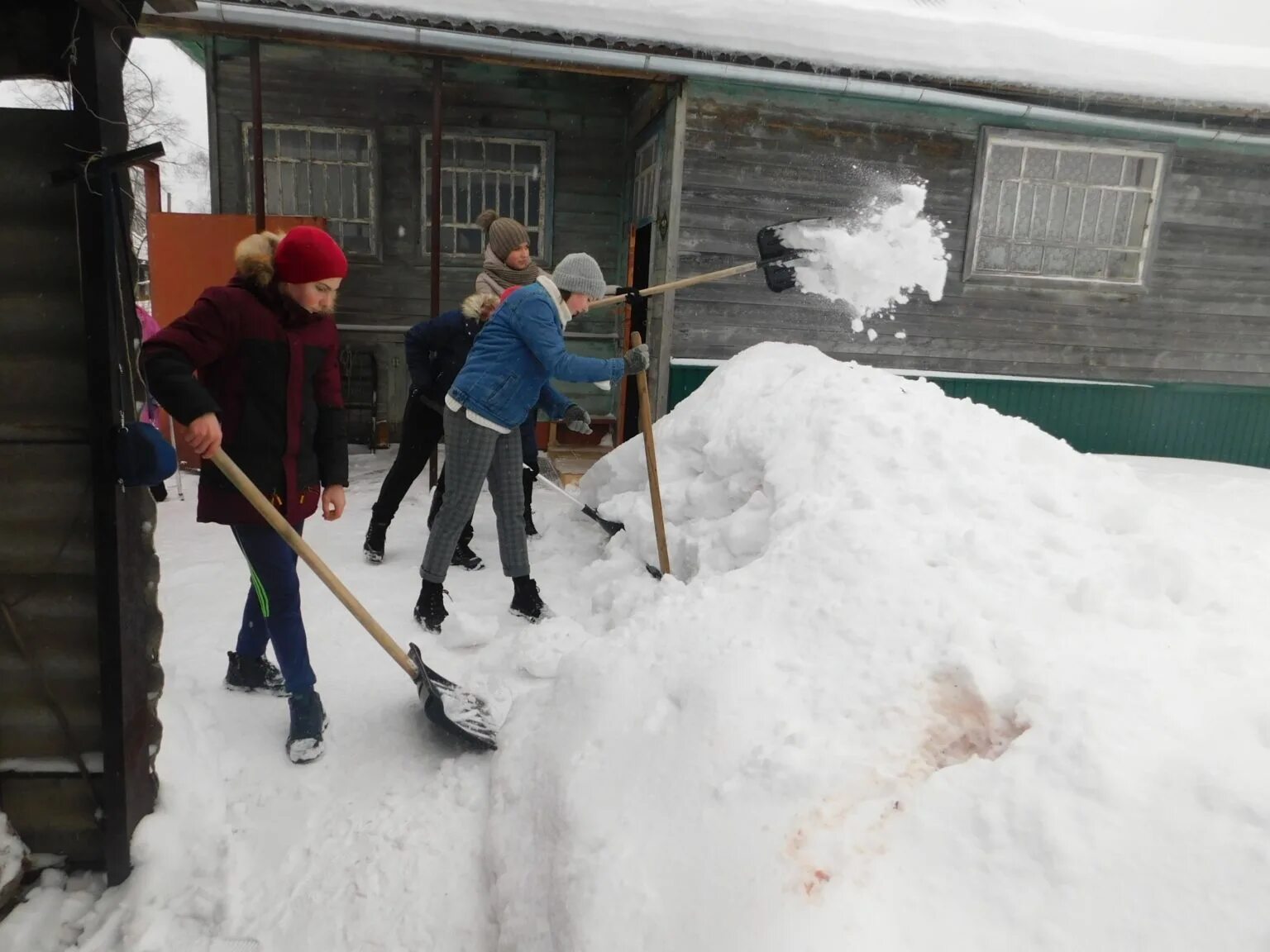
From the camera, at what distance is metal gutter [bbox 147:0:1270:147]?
5.85 metres

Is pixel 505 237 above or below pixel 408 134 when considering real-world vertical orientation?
below

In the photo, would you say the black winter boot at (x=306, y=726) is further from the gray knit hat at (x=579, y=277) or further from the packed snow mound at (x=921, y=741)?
the gray knit hat at (x=579, y=277)

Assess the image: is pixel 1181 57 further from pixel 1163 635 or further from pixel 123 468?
pixel 123 468

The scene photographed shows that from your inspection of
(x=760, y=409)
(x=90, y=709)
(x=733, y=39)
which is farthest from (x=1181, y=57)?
(x=90, y=709)

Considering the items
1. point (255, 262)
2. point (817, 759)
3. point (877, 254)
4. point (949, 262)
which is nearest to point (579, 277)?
point (255, 262)

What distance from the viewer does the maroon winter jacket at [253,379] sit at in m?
2.31

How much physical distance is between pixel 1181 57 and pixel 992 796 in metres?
8.87

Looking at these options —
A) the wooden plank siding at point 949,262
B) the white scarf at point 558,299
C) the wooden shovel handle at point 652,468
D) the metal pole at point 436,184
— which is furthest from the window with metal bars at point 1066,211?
the white scarf at point 558,299

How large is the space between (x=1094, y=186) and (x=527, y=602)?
7.67 m

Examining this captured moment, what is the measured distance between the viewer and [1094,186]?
8.21 m

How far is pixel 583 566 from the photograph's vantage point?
4.85m

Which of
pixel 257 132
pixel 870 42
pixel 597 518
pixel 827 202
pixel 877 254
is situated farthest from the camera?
pixel 827 202

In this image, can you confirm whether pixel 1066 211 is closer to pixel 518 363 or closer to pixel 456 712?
pixel 518 363

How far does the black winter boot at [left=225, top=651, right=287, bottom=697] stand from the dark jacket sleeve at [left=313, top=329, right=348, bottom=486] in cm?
86
